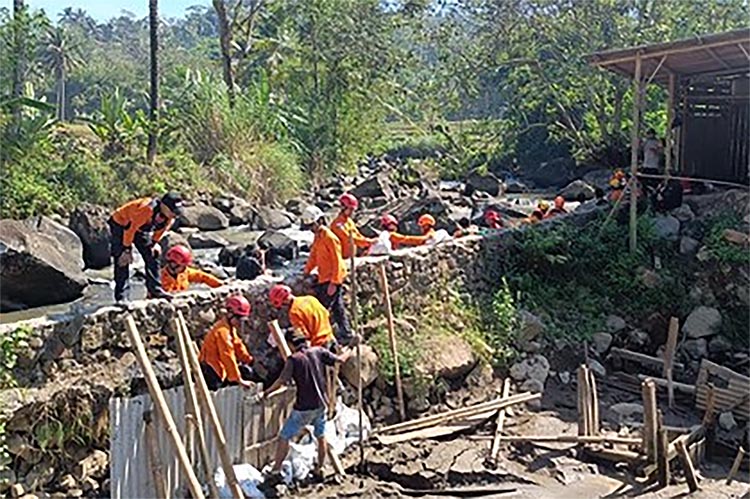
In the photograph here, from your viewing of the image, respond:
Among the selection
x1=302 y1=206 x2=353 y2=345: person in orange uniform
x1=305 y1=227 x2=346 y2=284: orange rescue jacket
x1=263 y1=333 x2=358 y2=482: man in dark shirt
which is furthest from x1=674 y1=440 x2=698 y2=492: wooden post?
x1=305 y1=227 x2=346 y2=284: orange rescue jacket

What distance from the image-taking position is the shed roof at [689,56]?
536 inches

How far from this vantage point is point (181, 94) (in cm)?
2705

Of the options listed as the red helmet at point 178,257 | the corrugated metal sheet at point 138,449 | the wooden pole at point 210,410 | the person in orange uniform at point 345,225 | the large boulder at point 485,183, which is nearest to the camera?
the wooden pole at point 210,410

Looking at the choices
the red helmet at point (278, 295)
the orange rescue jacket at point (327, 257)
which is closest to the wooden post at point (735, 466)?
the orange rescue jacket at point (327, 257)

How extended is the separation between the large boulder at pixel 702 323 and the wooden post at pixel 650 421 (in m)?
3.98

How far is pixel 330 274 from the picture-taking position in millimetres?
10141

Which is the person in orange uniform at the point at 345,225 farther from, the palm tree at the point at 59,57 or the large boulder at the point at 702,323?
the palm tree at the point at 59,57

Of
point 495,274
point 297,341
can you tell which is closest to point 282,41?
point 495,274

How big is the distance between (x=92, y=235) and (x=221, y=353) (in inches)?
389

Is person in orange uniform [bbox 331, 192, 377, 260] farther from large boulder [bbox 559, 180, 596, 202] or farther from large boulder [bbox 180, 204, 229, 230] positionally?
large boulder [bbox 559, 180, 596, 202]

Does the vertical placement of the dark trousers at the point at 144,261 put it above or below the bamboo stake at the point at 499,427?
above

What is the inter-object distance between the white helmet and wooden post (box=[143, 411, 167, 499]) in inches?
610

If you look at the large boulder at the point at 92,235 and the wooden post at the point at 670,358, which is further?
the large boulder at the point at 92,235

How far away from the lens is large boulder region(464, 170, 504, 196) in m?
31.0
